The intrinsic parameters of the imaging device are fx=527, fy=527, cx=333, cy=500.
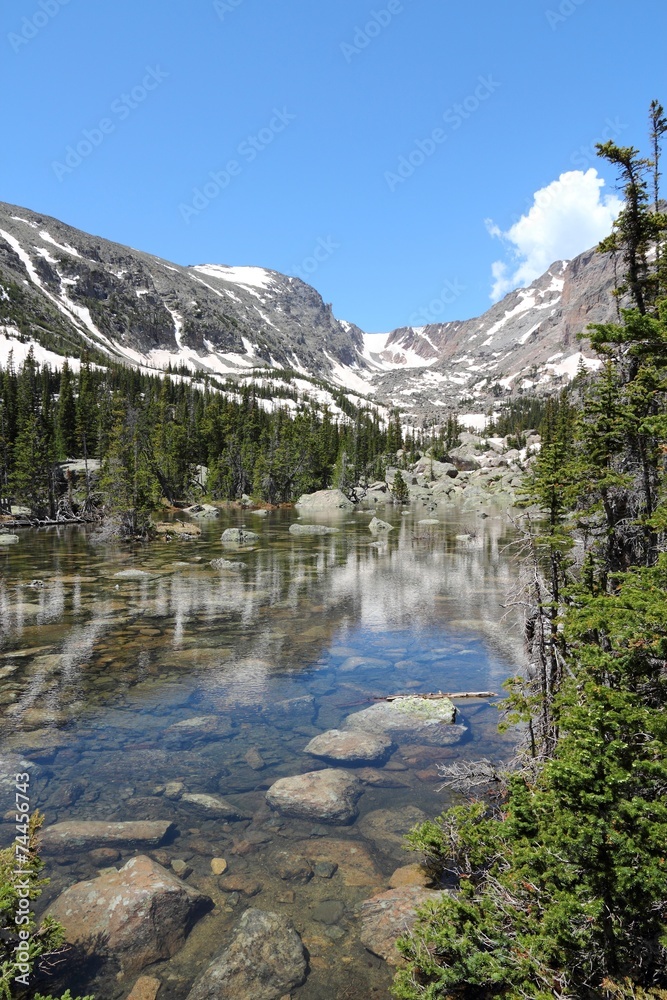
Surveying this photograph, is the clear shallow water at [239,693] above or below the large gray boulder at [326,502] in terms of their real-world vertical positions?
below

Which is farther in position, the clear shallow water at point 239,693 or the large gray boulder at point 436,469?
the large gray boulder at point 436,469

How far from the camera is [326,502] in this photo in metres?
88.6

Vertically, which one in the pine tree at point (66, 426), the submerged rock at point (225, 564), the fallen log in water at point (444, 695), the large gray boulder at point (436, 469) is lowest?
the fallen log in water at point (444, 695)

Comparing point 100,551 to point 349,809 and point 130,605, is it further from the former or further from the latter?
point 349,809

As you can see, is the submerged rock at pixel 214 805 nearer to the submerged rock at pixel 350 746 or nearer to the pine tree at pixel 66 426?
the submerged rock at pixel 350 746

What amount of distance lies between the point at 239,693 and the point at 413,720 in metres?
4.94

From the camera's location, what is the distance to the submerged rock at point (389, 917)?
20.9 feet

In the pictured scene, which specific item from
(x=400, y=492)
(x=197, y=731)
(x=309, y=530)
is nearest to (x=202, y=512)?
(x=309, y=530)

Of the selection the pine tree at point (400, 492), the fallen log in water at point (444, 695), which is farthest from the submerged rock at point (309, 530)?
the pine tree at point (400, 492)

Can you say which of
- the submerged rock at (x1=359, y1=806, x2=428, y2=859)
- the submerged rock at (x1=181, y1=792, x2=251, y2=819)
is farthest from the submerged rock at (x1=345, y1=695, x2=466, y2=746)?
the submerged rock at (x1=181, y1=792, x2=251, y2=819)

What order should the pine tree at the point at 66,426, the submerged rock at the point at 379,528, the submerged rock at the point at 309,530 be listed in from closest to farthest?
the submerged rock at the point at 309,530 → the submerged rock at the point at 379,528 → the pine tree at the point at 66,426

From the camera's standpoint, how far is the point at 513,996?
416 centimetres

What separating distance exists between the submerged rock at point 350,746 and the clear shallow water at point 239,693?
1.00 feet

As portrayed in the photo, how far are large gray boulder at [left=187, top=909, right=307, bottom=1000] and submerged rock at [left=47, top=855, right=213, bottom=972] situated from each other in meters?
0.78
